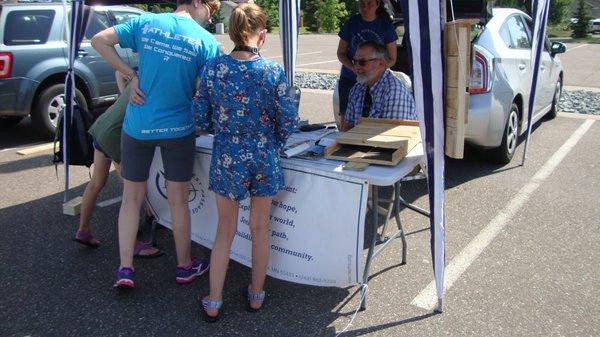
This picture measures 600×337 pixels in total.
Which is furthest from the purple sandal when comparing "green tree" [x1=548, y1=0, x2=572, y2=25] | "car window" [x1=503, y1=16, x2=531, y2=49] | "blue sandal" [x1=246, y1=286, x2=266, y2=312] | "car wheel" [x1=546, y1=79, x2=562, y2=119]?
"green tree" [x1=548, y1=0, x2=572, y2=25]

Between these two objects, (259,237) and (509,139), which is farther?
(509,139)

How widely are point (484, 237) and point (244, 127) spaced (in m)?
2.22

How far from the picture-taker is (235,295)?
3.18 meters

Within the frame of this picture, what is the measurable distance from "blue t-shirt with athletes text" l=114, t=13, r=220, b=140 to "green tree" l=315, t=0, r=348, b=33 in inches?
1469

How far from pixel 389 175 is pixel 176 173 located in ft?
4.09

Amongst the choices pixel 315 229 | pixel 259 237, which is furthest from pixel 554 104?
pixel 259 237

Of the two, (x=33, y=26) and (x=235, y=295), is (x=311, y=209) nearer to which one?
(x=235, y=295)

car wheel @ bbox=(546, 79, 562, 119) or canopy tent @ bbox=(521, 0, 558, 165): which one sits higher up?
canopy tent @ bbox=(521, 0, 558, 165)

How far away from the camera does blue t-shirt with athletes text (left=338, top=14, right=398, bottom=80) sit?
4.57 meters

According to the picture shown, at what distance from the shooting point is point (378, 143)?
9.59 ft

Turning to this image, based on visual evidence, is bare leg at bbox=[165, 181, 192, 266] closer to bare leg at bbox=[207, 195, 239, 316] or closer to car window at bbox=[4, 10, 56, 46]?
bare leg at bbox=[207, 195, 239, 316]

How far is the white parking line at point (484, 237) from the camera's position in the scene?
10.3 feet

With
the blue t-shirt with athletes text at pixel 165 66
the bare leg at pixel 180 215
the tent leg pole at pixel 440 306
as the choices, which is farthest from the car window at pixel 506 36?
the bare leg at pixel 180 215

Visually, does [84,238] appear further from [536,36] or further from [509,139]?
[536,36]
